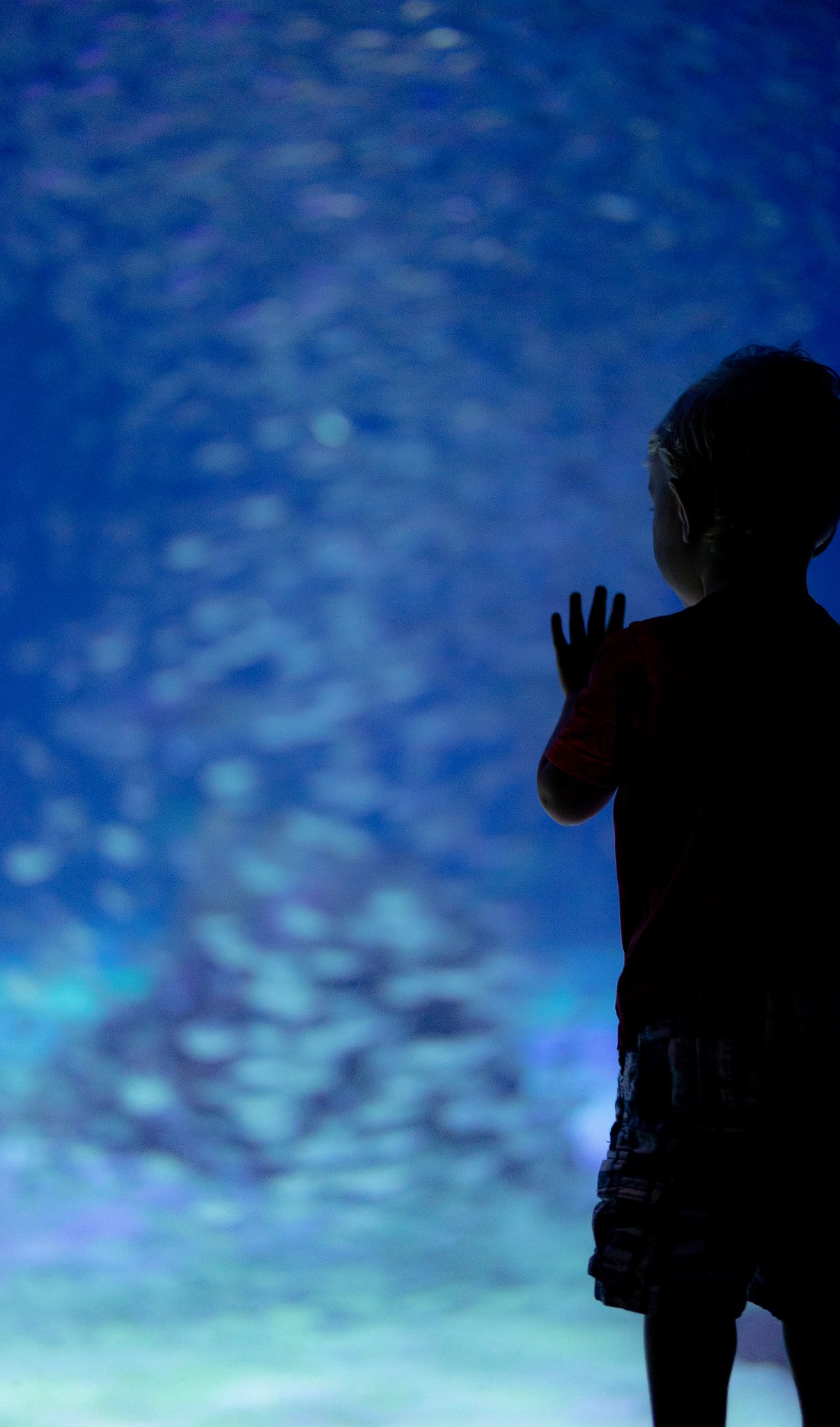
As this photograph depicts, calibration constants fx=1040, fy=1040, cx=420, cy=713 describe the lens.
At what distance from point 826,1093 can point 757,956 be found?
0.08m

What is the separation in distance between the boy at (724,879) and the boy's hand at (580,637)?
8 centimetres

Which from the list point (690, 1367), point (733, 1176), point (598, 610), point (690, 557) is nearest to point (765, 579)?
point (690, 557)

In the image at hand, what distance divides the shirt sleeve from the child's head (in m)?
0.10

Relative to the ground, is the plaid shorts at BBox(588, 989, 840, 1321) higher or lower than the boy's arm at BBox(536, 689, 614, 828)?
lower

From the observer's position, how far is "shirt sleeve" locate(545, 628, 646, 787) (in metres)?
0.73

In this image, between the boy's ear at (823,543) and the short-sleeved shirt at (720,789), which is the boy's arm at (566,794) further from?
the boy's ear at (823,543)

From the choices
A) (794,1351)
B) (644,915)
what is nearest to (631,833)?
(644,915)

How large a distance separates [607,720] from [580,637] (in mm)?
156

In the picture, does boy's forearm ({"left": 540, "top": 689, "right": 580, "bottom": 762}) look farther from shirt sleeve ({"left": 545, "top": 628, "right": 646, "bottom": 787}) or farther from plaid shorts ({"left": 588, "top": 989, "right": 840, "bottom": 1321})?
plaid shorts ({"left": 588, "top": 989, "right": 840, "bottom": 1321})

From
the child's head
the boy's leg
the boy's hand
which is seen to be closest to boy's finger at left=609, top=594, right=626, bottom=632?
the boy's hand

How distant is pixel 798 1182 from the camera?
591mm

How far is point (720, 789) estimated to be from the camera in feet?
2.19

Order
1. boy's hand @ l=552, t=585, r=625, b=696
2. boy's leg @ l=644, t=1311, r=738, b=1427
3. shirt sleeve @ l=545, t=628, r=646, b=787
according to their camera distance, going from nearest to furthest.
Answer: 1. boy's leg @ l=644, t=1311, r=738, b=1427
2. shirt sleeve @ l=545, t=628, r=646, b=787
3. boy's hand @ l=552, t=585, r=625, b=696

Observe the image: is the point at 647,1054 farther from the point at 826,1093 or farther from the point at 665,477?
the point at 665,477
